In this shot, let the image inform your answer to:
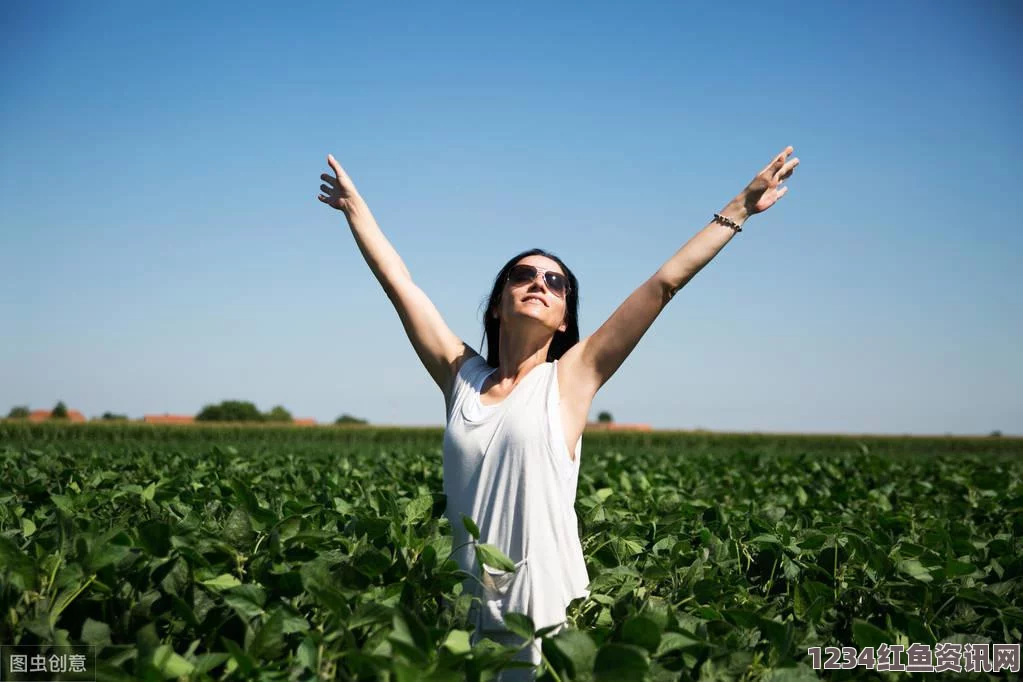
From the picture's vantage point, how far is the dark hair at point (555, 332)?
3656 millimetres

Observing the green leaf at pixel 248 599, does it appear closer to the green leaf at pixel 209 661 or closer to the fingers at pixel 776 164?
the green leaf at pixel 209 661

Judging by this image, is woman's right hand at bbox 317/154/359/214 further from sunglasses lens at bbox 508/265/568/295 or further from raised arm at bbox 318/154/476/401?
sunglasses lens at bbox 508/265/568/295

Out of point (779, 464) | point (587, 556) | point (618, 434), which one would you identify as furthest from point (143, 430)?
point (587, 556)

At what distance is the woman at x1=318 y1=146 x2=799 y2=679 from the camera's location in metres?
2.75

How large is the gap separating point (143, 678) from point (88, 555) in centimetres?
45

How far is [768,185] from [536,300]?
98 cm

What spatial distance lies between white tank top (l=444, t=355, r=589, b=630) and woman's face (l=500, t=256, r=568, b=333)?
1.01ft

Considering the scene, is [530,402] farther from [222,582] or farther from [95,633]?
[95,633]

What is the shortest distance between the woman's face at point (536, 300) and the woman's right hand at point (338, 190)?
0.95m

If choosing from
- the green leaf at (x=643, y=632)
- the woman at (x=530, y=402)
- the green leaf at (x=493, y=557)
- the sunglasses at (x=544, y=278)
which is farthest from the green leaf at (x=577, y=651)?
the sunglasses at (x=544, y=278)

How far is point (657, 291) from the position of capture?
9.77ft

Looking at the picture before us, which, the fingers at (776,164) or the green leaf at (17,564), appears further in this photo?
the fingers at (776,164)

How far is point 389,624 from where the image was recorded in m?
2.11

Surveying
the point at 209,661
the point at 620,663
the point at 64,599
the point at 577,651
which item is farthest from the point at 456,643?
the point at 64,599
